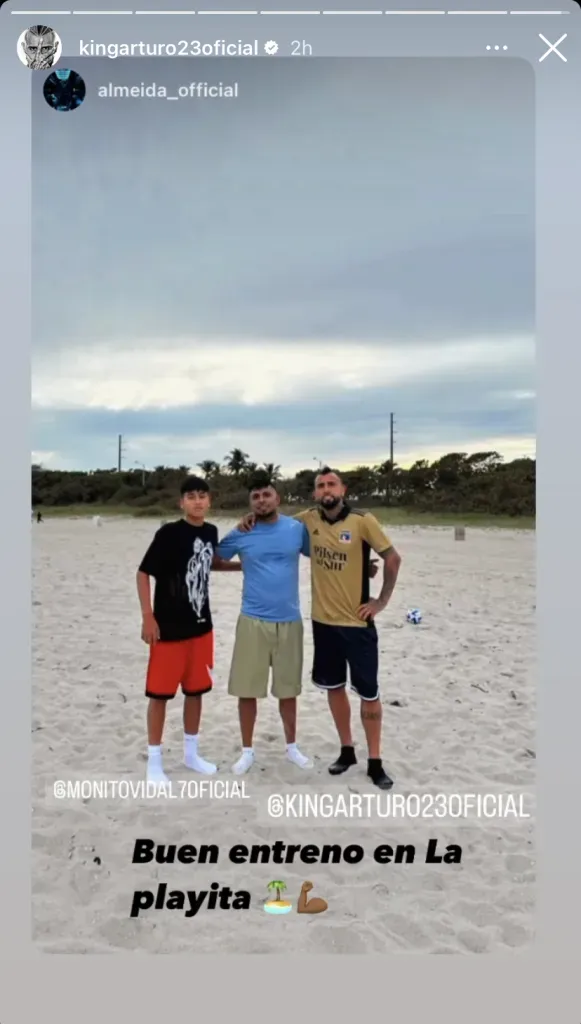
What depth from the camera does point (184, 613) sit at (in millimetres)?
2076

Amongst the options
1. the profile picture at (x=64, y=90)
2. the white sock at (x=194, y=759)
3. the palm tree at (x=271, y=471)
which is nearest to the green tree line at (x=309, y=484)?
the palm tree at (x=271, y=471)

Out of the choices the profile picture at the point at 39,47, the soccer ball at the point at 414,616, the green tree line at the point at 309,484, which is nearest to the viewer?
the profile picture at the point at 39,47

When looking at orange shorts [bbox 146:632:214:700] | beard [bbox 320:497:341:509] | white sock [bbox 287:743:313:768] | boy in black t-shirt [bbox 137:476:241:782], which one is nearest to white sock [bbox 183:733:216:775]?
boy in black t-shirt [bbox 137:476:241:782]

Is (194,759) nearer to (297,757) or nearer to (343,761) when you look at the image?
(297,757)

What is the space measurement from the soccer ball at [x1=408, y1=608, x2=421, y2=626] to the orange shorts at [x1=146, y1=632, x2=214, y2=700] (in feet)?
2.59

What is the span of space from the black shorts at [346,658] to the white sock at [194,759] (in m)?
0.44

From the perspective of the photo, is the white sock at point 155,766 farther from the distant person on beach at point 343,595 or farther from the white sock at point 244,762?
the distant person on beach at point 343,595

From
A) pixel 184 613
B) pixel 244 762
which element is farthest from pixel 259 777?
pixel 184 613

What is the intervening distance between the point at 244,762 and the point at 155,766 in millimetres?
297

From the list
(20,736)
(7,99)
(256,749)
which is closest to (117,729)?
(20,736)

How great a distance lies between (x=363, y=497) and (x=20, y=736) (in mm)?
1317

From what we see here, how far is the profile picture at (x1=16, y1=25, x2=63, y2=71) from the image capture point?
186 centimetres

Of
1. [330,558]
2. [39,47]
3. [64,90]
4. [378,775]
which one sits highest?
A: [39,47]

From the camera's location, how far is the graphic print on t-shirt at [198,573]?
207cm
